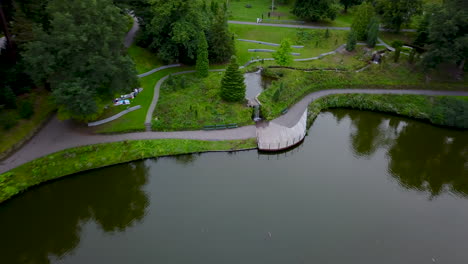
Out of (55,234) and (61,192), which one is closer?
(55,234)

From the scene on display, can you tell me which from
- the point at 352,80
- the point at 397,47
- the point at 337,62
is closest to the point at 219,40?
the point at 337,62

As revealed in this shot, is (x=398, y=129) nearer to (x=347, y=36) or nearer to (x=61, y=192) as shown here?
(x=347, y=36)

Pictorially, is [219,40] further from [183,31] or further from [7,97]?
[7,97]

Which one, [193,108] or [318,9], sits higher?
[318,9]

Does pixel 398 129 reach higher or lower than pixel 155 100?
lower

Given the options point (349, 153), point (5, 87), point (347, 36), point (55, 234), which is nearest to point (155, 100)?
point (5, 87)

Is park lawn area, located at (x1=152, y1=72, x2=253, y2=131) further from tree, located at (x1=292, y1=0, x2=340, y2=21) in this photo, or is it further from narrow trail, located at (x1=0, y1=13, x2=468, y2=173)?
tree, located at (x1=292, y1=0, x2=340, y2=21)
